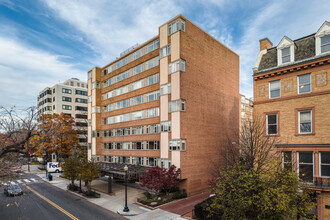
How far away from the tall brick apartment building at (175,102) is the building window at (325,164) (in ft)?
47.8

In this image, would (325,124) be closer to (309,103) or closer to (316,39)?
(309,103)

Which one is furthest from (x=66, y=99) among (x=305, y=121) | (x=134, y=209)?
(x=305, y=121)

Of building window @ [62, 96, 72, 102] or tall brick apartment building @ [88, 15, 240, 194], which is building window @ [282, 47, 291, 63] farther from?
building window @ [62, 96, 72, 102]

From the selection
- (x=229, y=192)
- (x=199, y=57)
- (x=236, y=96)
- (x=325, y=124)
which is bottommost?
(x=229, y=192)

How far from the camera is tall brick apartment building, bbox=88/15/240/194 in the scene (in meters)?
28.0

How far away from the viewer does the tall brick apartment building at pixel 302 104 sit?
56.0ft

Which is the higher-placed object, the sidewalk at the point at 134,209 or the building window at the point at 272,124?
the building window at the point at 272,124

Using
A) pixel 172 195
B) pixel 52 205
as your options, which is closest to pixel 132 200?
pixel 172 195

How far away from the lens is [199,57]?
31.0m

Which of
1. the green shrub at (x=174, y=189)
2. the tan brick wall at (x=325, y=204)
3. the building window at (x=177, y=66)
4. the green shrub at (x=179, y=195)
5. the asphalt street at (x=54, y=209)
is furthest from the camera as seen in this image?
the building window at (x=177, y=66)

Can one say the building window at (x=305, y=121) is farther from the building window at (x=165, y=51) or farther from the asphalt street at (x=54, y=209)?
the asphalt street at (x=54, y=209)

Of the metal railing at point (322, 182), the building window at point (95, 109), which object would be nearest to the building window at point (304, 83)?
the metal railing at point (322, 182)

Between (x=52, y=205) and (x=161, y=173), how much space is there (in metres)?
13.4

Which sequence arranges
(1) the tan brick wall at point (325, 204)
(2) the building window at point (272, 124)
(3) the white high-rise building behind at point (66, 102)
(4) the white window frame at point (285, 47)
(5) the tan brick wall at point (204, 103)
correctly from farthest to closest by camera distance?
(3) the white high-rise building behind at point (66, 102), (5) the tan brick wall at point (204, 103), (2) the building window at point (272, 124), (4) the white window frame at point (285, 47), (1) the tan brick wall at point (325, 204)
